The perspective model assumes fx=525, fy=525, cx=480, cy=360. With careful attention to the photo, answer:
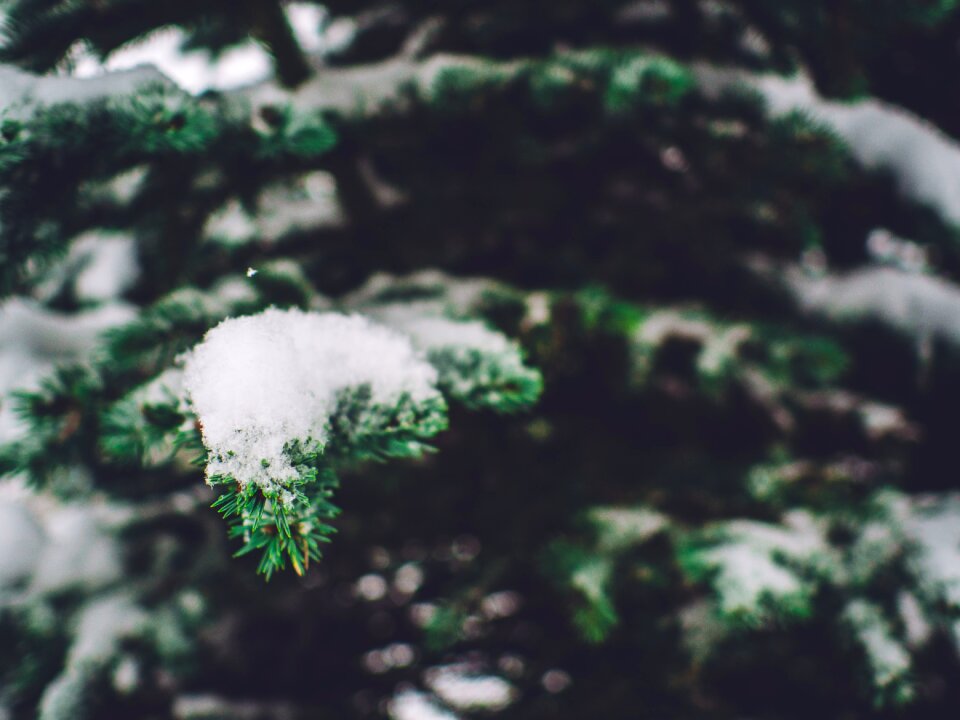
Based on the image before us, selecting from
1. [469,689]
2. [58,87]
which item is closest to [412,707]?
[469,689]

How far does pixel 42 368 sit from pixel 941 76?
3.39 m

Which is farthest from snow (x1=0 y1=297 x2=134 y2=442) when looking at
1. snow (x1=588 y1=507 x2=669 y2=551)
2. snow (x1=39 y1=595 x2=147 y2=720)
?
snow (x1=588 y1=507 x2=669 y2=551)

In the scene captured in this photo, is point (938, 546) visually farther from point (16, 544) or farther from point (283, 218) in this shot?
point (16, 544)

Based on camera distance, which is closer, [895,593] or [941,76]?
[895,593]

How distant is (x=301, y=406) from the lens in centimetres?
59

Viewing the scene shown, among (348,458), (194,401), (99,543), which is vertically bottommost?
(99,543)

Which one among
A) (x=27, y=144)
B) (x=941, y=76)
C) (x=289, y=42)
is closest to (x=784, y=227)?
(x=941, y=76)

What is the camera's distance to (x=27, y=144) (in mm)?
820

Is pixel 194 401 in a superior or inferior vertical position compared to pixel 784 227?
superior

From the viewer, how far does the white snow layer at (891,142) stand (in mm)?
1458

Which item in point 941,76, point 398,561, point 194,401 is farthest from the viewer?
point 941,76

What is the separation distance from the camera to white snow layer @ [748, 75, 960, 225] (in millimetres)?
1458

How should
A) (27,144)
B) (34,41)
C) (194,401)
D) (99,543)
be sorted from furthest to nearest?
1. (99,543)
2. (34,41)
3. (27,144)
4. (194,401)

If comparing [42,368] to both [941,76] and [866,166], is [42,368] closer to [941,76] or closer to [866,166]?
[866,166]
